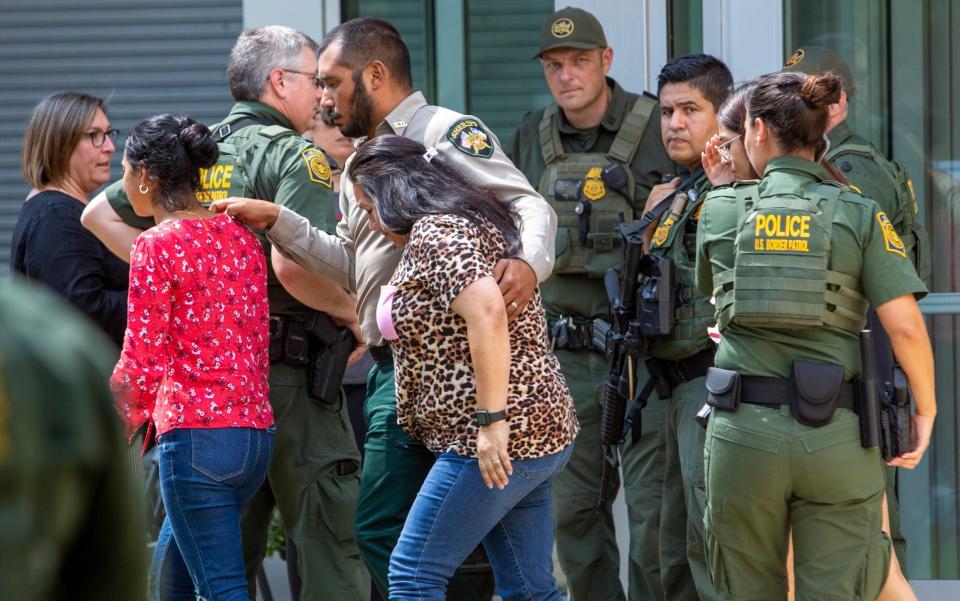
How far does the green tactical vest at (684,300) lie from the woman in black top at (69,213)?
1827mm

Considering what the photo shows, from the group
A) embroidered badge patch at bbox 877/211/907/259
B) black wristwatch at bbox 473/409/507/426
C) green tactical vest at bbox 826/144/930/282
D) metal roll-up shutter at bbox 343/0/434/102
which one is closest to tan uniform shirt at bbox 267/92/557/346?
black wristwatch at bbox 473/409/507/426

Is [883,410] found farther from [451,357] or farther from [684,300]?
[451,357]

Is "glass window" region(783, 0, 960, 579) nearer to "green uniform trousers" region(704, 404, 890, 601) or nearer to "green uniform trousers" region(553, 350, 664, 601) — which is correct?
"green uniform trousers" region(553, 350, 664, 601)

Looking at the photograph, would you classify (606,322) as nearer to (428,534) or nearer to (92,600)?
Result: (428,534)

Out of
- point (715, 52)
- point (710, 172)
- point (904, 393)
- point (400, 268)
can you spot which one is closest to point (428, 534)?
point (400, 268)

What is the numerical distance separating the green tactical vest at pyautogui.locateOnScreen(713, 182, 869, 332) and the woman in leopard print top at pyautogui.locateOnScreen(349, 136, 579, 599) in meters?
0.55

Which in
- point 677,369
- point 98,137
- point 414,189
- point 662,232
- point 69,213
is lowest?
point 677,369

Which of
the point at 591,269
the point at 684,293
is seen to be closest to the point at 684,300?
the point at 684,293

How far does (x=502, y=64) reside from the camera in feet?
18.9

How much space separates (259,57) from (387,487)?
5.26 ft

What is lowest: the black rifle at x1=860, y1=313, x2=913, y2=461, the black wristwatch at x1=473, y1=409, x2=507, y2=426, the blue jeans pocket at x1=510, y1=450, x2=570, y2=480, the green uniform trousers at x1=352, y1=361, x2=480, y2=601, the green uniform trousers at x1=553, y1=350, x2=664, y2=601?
the green uniform trousers at x1=553, y1=350, x2=664, y2=601

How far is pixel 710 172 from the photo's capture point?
415 cm

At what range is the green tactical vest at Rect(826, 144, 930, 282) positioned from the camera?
4.47m

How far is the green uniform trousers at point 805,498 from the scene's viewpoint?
3.39 m
